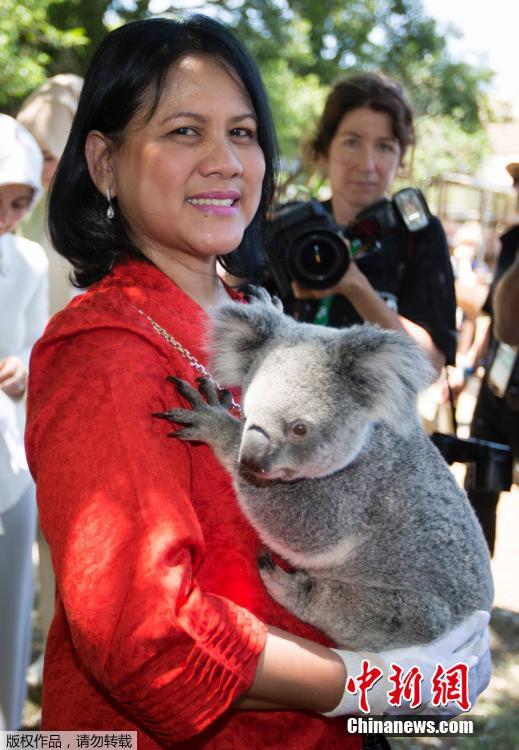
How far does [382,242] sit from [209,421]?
1.38m

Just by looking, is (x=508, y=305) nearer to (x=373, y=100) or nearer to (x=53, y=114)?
(x=373, y=100)

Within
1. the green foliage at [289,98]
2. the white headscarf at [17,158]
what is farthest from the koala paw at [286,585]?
the green foliage at [289,98]

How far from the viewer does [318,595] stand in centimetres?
122

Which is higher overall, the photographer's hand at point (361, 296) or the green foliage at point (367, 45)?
the green foliage at point (367, 45)

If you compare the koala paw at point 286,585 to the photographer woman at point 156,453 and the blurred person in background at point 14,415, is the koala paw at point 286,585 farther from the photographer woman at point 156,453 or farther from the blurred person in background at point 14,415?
the blurred person in background at point 14,415

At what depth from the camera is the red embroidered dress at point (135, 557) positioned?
83 centimetres

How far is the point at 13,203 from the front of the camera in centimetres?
247

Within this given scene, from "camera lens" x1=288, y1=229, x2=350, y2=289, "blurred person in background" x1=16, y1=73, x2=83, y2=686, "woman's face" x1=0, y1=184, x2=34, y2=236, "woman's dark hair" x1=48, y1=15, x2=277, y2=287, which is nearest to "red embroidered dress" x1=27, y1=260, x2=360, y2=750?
"woman's dark hair" x1=48, y1=15, x2=277, y2=287

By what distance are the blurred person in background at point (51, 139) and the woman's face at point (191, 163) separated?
1.99 meters

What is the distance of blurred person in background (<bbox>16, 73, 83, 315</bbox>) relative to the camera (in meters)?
3.15

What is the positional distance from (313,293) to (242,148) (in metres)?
0.91

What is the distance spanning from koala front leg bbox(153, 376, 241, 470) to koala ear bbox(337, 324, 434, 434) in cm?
21

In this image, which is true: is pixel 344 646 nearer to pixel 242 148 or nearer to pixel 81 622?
pixel 81 622

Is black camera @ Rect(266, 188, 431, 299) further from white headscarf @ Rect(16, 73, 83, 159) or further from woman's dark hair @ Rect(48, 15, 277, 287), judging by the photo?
white headscarf @ Rect(16, 73, 83, 159)
